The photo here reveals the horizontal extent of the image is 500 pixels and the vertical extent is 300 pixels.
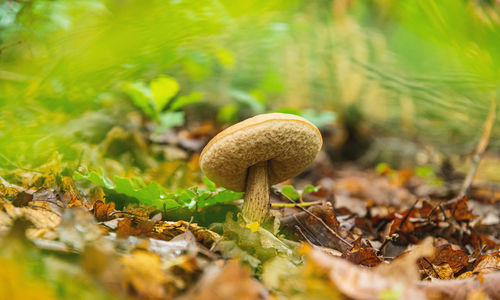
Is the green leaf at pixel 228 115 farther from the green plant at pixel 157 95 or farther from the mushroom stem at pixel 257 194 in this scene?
the mushroom stem at pixel 257 194

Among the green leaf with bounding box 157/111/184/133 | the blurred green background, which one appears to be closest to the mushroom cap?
the blurred green background

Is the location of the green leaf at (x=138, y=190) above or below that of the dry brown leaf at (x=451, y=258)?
above

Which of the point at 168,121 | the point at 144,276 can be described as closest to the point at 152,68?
the point at 168,121

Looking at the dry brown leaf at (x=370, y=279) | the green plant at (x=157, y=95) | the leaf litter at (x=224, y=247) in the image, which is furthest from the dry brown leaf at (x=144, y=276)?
the green plant at (x=157, y=95)

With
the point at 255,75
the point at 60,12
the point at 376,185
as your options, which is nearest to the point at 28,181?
the point at 60,12

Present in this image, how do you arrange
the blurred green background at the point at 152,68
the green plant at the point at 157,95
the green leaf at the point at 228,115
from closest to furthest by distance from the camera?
the blurred green background at the point at 152,68
the green plant at the point at 157,95
the green leaf at the point at 228,115

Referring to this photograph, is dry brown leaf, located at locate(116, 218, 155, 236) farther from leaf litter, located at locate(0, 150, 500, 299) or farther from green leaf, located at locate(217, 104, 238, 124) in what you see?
green leaf, located at locate(217, 104, 238, 124)

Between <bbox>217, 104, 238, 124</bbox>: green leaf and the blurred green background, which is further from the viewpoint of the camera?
<bbox>217, 104, 238, 124</bbox>: green leaf
